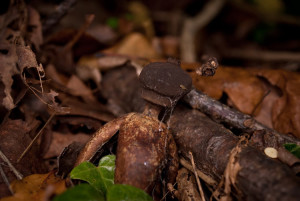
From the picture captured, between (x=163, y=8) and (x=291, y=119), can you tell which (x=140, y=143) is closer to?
(x=291, y=119)

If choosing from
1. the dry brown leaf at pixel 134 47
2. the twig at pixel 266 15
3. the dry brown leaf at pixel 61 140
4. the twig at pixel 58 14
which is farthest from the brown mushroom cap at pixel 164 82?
the twig at pixel 266 15

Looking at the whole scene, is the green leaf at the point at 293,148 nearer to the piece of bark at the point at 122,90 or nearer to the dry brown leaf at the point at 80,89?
the piece of bark at the point at 122,90

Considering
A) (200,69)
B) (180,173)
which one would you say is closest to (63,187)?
(180,173)

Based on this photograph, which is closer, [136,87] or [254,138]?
[254,138]

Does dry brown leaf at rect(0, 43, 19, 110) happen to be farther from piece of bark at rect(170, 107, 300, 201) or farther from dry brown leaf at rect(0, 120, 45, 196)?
piece of bark at rect(170, 107, 300, 201)

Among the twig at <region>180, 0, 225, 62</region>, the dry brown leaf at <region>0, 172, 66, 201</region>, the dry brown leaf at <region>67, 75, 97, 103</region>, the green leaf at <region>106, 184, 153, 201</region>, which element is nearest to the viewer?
the green leaf at <region>106, 184, 153, 201</region>

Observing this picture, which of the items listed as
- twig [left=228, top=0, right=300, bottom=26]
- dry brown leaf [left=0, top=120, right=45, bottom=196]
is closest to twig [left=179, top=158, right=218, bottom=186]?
dry brown leaf [left=0, top=120, right=45, bottom=196]

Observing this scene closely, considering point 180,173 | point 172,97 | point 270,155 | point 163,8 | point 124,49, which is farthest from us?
point 163,8
